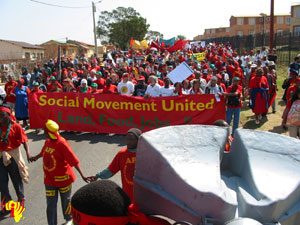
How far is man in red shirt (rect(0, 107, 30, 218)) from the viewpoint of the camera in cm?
581

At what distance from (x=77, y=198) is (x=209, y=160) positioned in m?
0.64

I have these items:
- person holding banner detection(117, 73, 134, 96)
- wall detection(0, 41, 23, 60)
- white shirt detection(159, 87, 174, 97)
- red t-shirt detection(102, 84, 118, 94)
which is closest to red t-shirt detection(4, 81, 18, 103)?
red t-shirt detection(102, 84, 118, 94)

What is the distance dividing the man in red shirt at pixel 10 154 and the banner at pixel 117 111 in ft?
16.3

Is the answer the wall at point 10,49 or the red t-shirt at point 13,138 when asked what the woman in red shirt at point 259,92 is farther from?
the wall at point 10,49

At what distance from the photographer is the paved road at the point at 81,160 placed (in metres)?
5.95

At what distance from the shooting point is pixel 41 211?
19.9ft

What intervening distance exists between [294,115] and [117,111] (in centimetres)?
495

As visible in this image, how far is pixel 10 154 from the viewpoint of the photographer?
5922 mm

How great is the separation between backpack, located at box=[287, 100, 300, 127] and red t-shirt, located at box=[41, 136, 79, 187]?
503 centimetres

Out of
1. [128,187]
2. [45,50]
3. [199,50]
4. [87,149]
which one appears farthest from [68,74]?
[45,50]

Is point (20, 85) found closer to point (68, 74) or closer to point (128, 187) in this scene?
point (68, 74)

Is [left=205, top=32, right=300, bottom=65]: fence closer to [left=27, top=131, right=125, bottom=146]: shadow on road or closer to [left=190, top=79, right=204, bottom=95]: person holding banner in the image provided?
[left=190, top=79, right=204, bottom=95]: person holding banner

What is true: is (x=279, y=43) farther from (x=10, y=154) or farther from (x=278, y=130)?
(x=10, y=154)

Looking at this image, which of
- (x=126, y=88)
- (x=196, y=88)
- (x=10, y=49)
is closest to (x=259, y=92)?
(x=196, y=88)
